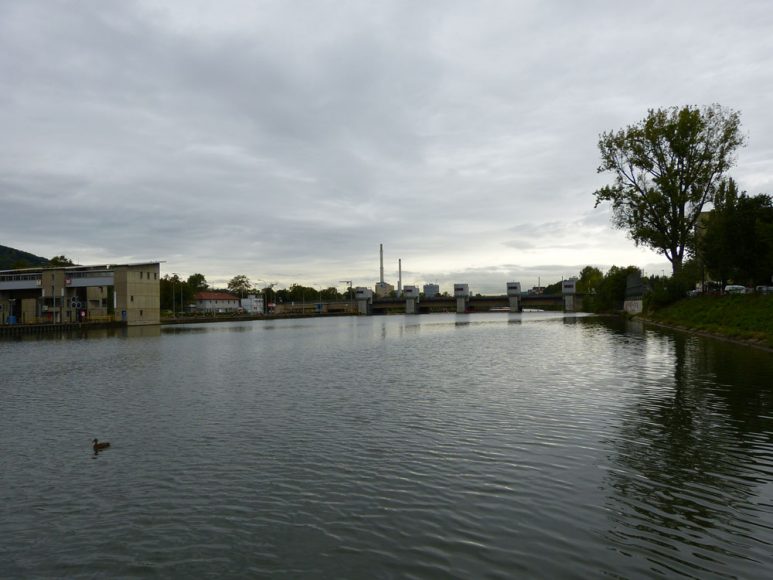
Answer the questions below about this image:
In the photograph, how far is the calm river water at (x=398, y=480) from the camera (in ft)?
30.8

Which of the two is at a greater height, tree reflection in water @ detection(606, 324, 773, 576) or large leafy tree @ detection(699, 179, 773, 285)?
large leafy tree @ detection(699, 179, 773, 285)

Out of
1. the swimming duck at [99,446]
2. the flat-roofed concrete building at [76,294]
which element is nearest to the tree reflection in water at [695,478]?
the swimming duck at [99,446]

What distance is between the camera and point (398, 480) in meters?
13.3

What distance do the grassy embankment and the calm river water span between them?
68.4 ft

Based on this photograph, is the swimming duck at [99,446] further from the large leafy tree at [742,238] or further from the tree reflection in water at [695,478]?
the large leafy tree at [742,238]

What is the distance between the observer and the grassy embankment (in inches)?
1785

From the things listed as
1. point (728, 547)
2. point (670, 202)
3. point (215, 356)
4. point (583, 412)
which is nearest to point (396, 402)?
point (583, 412)

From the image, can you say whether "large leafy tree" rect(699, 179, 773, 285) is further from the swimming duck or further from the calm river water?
the swimming duck

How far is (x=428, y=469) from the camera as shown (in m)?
14.0

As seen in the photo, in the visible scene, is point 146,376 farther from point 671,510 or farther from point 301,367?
point 671,510

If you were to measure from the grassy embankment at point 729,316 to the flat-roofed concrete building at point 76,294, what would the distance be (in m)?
105

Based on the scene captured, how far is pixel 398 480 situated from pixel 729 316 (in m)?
57.1

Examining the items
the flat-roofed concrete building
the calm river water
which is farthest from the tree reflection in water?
the flat-roofed concrete building

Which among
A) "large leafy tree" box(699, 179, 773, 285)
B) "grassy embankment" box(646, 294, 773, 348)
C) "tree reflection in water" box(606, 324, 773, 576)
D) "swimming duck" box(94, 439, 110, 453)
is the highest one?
"large leafy tree" box(699, 179, 773, 285)
